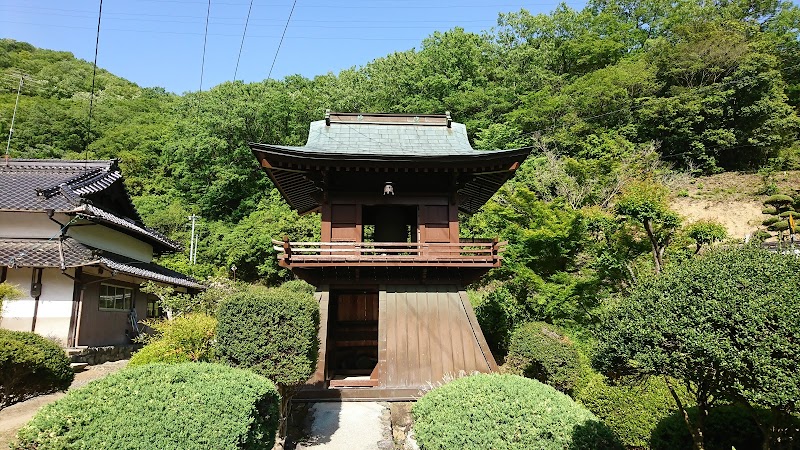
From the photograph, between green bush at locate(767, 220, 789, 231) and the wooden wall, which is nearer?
the wooden wall

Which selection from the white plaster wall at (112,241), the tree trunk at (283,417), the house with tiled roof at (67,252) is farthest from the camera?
the white plaster wall at (112,241)

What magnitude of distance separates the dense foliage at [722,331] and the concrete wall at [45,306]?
589 inches

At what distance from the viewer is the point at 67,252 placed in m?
13.4

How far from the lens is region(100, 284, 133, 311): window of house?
609 inches

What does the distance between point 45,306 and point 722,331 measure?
16536 millimetres

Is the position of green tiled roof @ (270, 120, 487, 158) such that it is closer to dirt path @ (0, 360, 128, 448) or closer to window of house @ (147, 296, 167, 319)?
dirt path @ (0, 360, 128, 448)

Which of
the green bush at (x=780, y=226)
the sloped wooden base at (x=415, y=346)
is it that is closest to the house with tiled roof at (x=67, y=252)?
the sloped wooden base at (x=415, y=346)

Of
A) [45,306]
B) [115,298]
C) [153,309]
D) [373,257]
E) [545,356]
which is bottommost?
[545,356]

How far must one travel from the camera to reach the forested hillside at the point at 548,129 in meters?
16.1

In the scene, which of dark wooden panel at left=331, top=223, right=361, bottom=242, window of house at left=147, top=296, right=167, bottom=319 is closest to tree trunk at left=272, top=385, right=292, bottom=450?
dark wooden panel at left=331, top=223, right=361, bottom=242

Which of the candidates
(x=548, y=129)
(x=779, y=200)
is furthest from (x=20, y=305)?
(x=779, y=200)

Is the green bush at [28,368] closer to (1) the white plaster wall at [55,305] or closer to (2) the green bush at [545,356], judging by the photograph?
(1) the white plaster wall at [55,305]

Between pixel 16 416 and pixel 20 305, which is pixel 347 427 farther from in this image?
pixel 20 305

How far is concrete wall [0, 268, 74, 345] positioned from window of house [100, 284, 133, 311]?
1.88 meters
